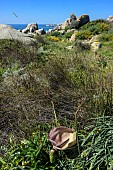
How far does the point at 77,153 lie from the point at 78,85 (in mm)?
1500

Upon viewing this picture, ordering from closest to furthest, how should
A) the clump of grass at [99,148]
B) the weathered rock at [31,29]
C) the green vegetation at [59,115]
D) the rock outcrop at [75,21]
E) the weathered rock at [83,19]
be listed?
the clump of grass at [99,148] < the green vegetation at [59,115] < the rock outcrop at [75,21] < the weathered rock at [83,19] < the weathered rock at [31,29]

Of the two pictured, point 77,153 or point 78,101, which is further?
point 78,101

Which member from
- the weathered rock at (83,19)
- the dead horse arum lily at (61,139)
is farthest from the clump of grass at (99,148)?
the weathered rock at (83,19)

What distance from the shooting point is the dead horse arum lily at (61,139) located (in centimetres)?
335

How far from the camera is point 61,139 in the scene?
343cm

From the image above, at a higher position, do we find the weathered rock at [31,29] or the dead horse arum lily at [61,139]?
the dead horse arum lily at [61,139]

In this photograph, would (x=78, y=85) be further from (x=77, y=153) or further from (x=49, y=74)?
(x=77, y=153)

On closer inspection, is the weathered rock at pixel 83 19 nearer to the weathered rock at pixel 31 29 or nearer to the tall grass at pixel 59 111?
the weathered rock at pixel 31 29

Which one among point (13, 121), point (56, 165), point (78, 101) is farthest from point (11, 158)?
point (78, 101)

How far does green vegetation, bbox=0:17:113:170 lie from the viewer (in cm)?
331

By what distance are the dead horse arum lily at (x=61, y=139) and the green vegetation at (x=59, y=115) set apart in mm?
96

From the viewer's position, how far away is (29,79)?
5227 millimetres

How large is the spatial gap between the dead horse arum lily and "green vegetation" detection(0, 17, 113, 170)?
0.32ft

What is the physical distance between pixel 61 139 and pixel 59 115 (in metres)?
0.84
